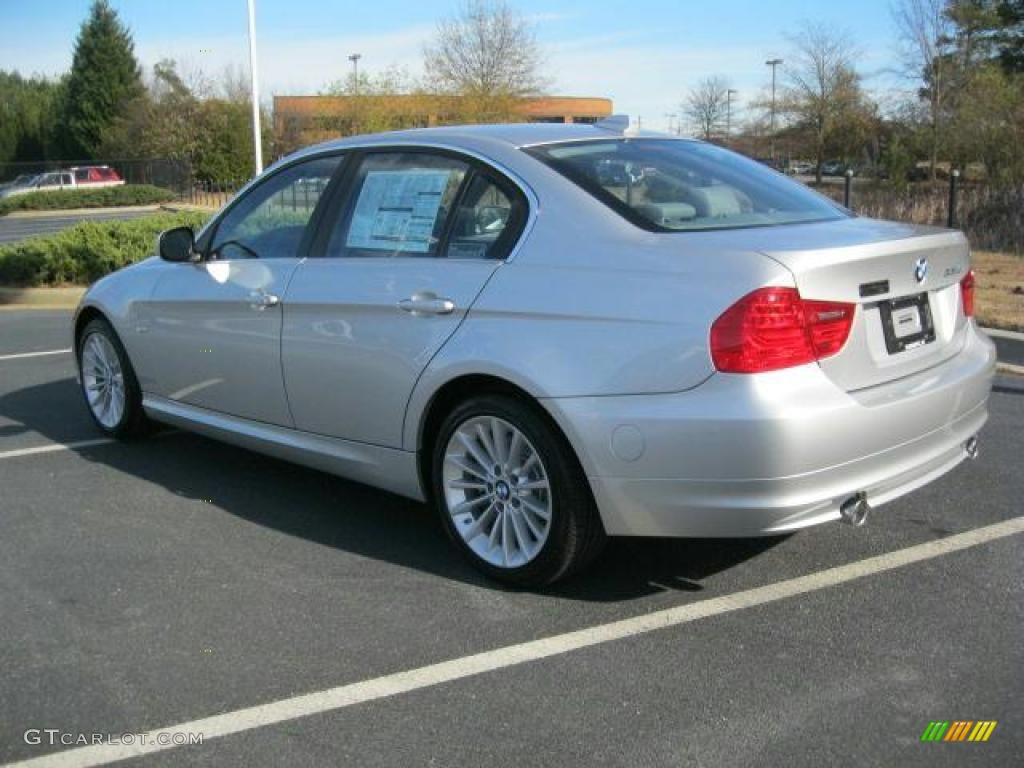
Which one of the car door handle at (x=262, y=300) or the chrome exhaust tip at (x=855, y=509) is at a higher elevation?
the car door handle at (x=262, y=300)

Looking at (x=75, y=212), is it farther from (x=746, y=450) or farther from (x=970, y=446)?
(x=746, y=450)

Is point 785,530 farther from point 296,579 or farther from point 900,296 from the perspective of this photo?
point 296,579

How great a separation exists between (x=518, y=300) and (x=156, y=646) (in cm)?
169

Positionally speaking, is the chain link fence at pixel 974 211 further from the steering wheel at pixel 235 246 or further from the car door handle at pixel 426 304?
the car door handle at pixel 426 304

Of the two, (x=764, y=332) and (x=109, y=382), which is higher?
(x=764, y=332)

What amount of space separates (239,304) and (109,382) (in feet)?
5.51

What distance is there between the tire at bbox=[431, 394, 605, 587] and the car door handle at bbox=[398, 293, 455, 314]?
36cm

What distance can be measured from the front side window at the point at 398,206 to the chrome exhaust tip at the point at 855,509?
1.78 m

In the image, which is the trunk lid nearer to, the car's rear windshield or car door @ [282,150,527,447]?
the car's rear windshield

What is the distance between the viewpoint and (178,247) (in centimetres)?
525

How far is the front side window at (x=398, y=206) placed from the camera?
13.6 ft

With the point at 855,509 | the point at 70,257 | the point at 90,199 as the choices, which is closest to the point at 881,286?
the point at 855,509

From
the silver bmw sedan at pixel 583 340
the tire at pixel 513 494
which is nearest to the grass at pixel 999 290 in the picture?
the silver bmw sedan at pixel 583 340

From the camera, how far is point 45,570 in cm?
416
